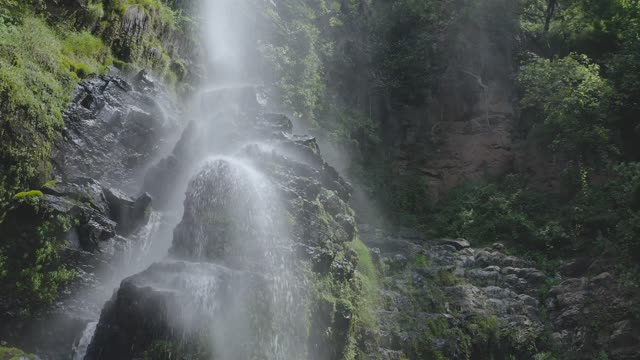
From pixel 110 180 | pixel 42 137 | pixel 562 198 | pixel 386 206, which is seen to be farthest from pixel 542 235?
pixel 42 137

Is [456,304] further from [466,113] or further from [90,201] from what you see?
[466,113]

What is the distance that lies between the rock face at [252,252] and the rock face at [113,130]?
0.96 meters

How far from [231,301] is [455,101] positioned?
62.8 ft

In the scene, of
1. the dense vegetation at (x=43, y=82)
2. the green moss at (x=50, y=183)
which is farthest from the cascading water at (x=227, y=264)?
the green moss at (x=50, y=183)

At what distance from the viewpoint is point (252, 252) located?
38.8ft

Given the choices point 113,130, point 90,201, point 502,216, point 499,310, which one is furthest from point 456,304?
point 113,130

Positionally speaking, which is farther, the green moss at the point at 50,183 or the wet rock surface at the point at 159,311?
the green moss at the point at 50,183

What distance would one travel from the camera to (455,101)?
26.1 m

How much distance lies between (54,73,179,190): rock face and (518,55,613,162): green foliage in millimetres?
15196

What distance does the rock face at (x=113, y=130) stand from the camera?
13.4m

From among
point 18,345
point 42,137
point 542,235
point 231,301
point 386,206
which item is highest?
point 386,206

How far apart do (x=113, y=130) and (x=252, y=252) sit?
19.3ft

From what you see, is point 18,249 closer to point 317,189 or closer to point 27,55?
point 27,55

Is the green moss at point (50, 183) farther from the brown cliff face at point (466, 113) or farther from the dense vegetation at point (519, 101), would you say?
the brown cliff face at point (466, 113)
